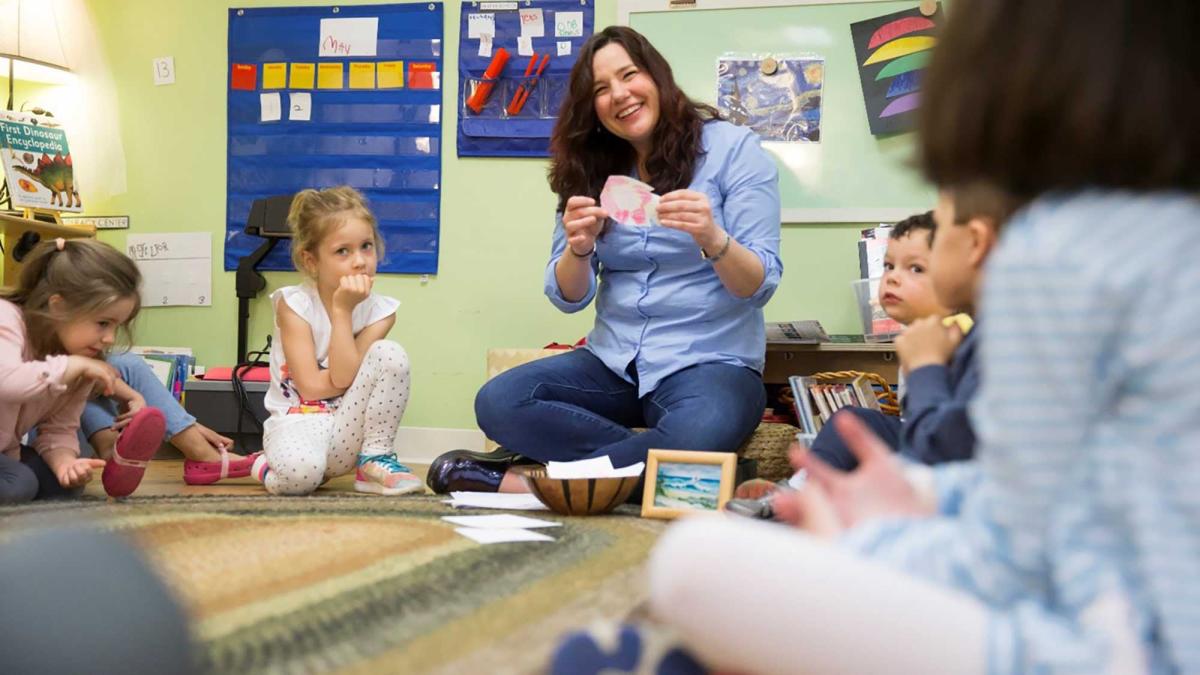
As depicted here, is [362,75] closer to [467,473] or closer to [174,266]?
[174,266]

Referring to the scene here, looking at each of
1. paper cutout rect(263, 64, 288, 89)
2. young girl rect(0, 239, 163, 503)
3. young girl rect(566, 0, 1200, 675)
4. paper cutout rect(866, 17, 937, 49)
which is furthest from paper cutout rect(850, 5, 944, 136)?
young girl rect(566, 0, 1200, 675)

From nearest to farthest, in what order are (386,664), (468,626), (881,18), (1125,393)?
(1125,393), (386,664), (468,626), (881,18)

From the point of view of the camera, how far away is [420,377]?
329 centimetres

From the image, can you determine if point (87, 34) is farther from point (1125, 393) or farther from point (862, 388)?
point (1125, 393)

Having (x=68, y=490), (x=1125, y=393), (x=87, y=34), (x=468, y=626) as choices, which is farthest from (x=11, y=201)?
(x=1125, y=393)

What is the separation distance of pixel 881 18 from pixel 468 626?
97.9 inches

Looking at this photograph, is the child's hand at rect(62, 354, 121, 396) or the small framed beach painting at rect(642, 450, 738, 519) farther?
the child's hand at rect(62, 354, 121, 396)

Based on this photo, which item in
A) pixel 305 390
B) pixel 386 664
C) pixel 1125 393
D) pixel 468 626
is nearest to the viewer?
pixel 1125 393

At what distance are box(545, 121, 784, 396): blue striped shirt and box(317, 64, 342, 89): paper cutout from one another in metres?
1.56

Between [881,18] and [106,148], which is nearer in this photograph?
[881,18]

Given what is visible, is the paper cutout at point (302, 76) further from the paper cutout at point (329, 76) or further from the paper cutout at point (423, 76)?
the paper cutout at point (423, 76)

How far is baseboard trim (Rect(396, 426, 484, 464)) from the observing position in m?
3.24

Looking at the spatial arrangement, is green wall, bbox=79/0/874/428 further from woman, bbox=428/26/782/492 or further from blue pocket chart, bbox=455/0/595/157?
woman, bbox=428/26/782/492

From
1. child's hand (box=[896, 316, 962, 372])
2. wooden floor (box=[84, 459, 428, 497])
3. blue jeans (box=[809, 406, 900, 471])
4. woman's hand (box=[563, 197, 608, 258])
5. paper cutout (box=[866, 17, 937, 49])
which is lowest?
wooden floor (box=[84, 459, 428, 497])
